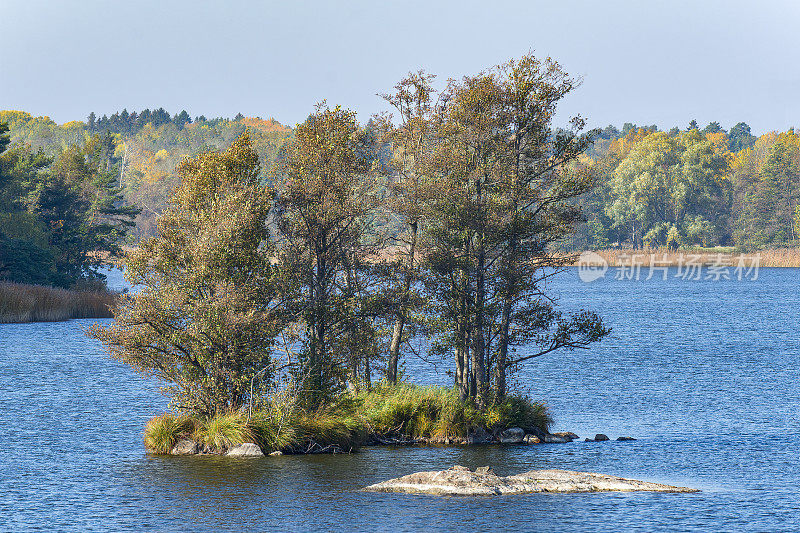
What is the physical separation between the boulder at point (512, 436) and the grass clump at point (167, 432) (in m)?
12.8

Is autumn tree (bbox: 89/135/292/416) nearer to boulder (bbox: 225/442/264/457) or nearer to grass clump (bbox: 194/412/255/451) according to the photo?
grass clump (bbox: 194/412/255/451)

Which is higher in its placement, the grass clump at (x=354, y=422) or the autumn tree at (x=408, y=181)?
the autumn tree at (x=408, y=181)

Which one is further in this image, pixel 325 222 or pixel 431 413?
pixel 431 413

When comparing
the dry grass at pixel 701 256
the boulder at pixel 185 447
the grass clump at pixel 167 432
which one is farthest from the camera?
the dry grass at pixel 701 256

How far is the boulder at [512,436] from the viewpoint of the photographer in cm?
3919

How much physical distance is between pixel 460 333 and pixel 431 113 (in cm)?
1017

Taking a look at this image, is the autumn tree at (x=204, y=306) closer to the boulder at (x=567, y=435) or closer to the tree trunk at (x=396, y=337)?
the tree trunk at (x=396, y=337)

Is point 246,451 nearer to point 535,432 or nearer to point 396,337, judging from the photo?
point 396,337

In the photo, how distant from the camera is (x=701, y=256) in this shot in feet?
618

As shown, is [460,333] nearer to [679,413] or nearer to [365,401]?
[365,401]

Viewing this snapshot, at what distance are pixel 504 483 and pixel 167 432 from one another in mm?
13591
